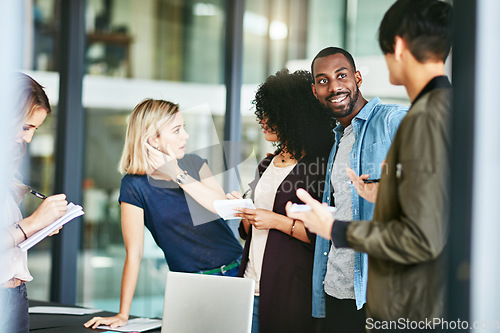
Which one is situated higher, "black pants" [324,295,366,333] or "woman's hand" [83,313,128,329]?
"black pants" [324,295,366,333]

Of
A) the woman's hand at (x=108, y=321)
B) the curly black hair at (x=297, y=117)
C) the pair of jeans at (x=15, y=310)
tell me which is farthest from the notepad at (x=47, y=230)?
the curly black hair at (x=297, y=117)

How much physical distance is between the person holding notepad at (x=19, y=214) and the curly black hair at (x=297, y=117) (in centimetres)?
109

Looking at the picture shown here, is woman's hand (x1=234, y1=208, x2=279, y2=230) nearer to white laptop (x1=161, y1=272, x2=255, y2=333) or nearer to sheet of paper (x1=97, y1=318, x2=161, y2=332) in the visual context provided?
white laptop (x1=161, y1=272, x2=255, y2=333)

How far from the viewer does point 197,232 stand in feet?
8.86

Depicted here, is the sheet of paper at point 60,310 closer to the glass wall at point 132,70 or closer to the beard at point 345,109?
the glass wall at point 132,70

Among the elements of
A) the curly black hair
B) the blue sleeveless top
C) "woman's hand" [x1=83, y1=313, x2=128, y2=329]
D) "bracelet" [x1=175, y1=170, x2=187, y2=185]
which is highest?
the curly black hair

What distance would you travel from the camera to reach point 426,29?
4.92 feet

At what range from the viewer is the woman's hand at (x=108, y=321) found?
2.38m

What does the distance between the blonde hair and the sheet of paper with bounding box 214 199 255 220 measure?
443mm

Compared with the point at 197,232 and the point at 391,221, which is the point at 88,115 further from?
the point at 391,221

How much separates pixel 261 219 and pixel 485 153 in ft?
4.18

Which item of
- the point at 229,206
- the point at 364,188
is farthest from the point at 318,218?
the point at 229,206

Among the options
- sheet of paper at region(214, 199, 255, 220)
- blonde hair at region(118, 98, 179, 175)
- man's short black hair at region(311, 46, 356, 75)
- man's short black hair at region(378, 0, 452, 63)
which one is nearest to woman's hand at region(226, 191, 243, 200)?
sheet of paper at region(214, 199, 255, 220)

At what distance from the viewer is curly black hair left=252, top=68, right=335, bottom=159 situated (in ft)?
8.00
